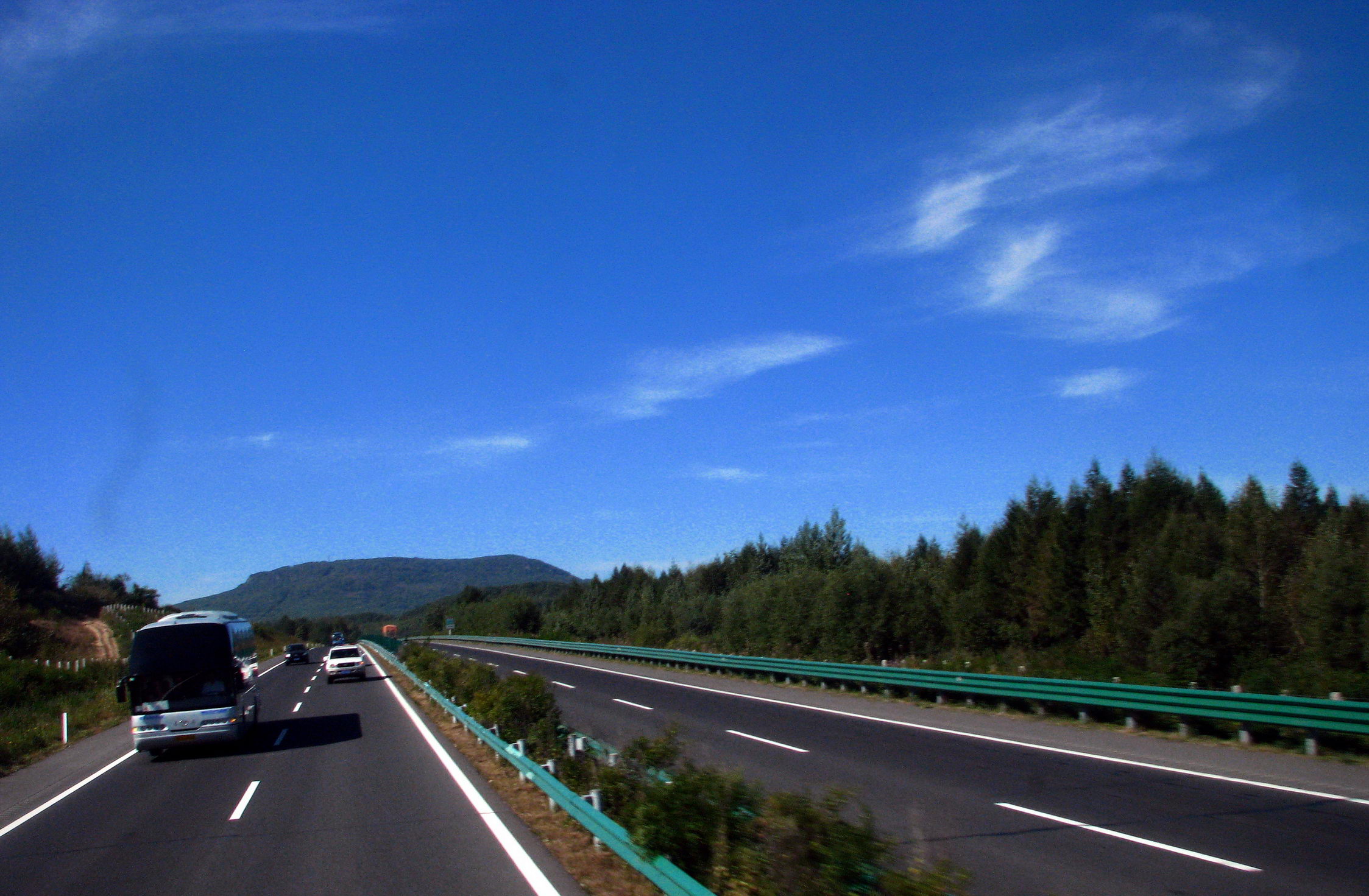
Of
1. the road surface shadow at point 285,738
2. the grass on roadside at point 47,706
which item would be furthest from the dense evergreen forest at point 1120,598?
the grass on roadside at point 47,706

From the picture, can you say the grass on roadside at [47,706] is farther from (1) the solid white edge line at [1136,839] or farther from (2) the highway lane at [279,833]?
(1) the solid white edge line at [1136,839]

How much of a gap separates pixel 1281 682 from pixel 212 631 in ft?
65.7

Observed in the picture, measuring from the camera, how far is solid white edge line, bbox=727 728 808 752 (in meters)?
15.3

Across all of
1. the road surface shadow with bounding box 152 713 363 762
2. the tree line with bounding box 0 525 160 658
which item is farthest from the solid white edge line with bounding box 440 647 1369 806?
the tree line with bounding box 0 525 160 658

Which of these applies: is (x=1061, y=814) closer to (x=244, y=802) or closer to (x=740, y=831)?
(x=740, y=831)

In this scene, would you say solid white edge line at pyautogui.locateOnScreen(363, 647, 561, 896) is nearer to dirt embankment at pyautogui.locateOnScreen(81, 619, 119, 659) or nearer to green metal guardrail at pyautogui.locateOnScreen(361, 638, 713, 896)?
green metal guardrail at pyautogui.locateOnScreen(361, 638, 713, 896)

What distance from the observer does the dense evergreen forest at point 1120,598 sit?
70.4ft

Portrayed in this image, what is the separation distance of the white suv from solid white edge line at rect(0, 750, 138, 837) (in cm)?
2015

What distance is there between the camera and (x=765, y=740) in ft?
53.9

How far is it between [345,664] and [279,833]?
30.5 m

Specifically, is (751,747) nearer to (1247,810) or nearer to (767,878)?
(1247,810)

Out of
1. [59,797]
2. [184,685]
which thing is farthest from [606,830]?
[184,685]

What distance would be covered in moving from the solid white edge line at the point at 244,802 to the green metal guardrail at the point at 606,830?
11.3ft

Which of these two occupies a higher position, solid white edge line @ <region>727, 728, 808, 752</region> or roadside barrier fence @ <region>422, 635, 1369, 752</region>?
roadside barrier fence @ <region>422, 635, 1369, 752</region>
